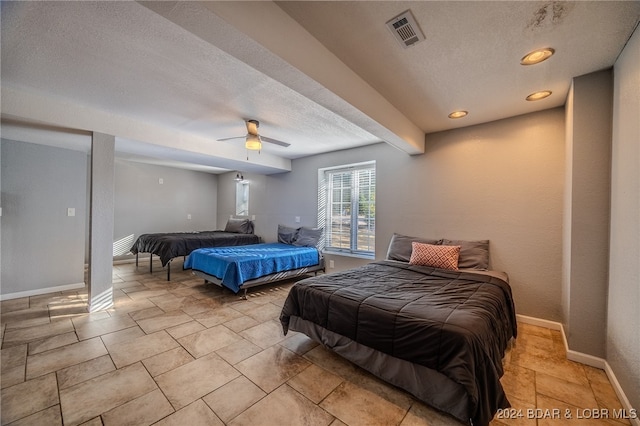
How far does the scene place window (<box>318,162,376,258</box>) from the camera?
167 inches

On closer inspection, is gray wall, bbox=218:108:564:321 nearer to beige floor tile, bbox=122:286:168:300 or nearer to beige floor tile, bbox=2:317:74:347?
beige floor tile, bbox=122:286:168:300

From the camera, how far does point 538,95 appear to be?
2396 millimetres

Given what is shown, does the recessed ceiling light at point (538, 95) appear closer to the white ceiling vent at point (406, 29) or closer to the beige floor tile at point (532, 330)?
the white ceiling vent at point (406, 29)

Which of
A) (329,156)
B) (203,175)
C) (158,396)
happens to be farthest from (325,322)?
(203,175)

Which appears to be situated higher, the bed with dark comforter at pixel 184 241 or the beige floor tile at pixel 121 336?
the bed with dark comforter at pixel 184 241

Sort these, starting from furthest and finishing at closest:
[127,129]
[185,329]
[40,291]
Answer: [40,291] < [127,129] < [185,329]

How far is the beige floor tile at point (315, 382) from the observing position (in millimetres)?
1660

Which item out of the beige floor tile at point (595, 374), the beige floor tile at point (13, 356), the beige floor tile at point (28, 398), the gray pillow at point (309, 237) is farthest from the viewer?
the gray pillow at point (309, 237)

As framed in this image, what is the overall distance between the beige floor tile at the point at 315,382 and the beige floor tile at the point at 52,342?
224 cm

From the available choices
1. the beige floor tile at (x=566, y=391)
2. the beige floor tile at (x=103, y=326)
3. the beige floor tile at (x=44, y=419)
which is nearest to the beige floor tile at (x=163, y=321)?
the beige floor tile at (x=103, y=326)

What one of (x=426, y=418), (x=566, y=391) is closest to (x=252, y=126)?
(x=426, y=418)

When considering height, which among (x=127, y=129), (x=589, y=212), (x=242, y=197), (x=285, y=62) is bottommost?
(x=589, y=212)

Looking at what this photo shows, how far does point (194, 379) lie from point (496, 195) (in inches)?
143

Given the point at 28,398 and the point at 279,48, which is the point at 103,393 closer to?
the point at 28,398
